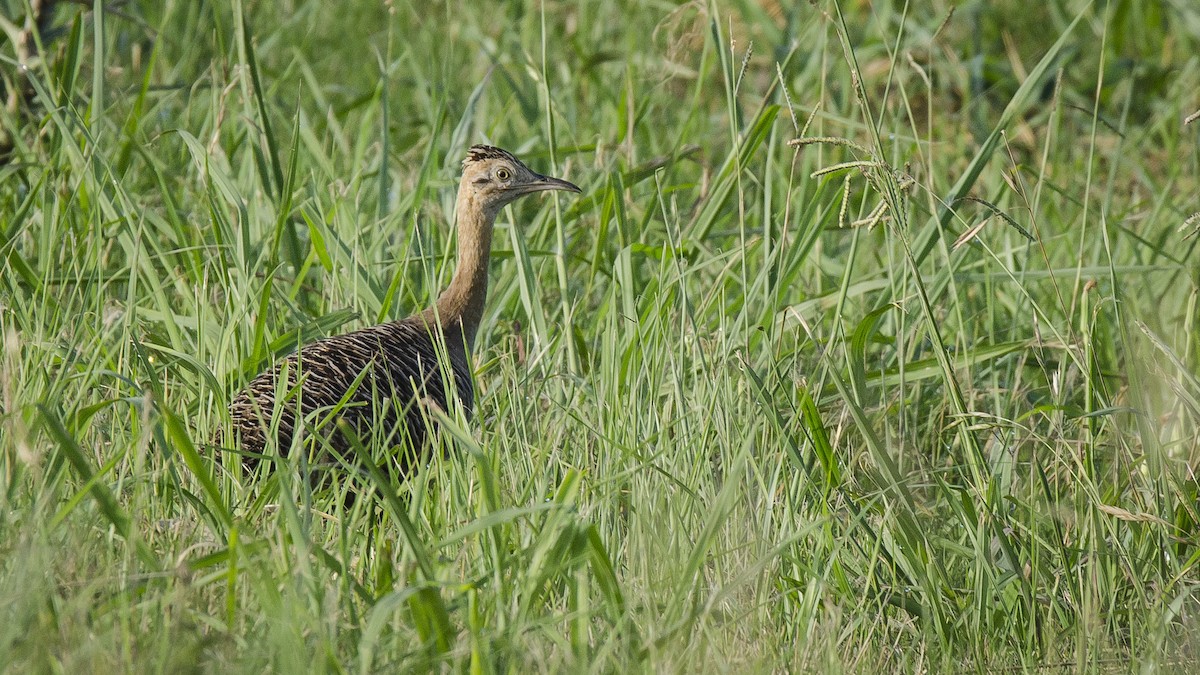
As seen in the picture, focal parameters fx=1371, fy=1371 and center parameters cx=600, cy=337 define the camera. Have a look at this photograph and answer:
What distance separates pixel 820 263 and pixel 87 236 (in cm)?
237

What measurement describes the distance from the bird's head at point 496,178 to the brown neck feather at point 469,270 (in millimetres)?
20

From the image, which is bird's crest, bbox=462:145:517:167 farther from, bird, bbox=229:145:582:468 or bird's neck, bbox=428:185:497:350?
bird's neck, bbox=428:185:497:350

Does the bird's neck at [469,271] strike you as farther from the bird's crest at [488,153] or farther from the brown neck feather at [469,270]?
the bird's crest at [488,153]

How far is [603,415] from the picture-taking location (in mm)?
3453

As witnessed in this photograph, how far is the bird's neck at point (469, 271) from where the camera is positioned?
4324 mm

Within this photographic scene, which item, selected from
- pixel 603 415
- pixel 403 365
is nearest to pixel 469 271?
pixel 403 365

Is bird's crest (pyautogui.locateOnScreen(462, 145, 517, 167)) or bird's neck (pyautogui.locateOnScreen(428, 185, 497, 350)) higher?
bird's crest (pyautogui.locateOnScreen(462, 145, 517, 167))

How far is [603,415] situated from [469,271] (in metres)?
1.10

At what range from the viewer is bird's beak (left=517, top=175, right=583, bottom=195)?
14.0ft

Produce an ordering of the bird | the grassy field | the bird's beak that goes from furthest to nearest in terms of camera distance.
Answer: the bird's beak < the bird < the grassy field

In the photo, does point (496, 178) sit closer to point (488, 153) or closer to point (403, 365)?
point (488, 153)

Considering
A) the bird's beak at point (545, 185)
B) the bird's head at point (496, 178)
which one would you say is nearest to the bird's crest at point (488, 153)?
the bird's head at point (496, 178)

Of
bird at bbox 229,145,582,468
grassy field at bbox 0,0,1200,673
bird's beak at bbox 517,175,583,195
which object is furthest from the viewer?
→ bird's beak at bbox 517,175,583,195

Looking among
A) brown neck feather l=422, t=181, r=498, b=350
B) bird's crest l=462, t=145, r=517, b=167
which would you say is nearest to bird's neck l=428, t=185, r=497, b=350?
brown neck feather l=422, t=181, r=498, b=350
